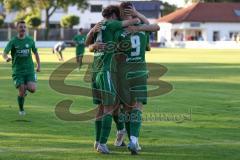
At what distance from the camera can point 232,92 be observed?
2125 cm

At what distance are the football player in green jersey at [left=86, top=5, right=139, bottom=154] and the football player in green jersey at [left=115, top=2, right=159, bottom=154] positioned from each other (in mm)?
165

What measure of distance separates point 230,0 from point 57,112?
380 ft

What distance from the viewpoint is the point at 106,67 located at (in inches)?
404

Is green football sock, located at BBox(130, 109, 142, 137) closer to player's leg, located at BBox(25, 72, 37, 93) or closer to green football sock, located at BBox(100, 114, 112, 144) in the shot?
green football sock, located at BBox(100, 114, 112, 144)

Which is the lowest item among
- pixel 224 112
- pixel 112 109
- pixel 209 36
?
pixel 209 36

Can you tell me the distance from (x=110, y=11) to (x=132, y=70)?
95cm

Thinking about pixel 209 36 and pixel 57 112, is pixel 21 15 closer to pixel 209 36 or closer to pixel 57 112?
pixel 209 36

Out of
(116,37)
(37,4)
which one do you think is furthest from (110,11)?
(37,4)

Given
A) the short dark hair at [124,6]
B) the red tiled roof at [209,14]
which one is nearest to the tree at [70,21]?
the red tiled roof at [209,14]

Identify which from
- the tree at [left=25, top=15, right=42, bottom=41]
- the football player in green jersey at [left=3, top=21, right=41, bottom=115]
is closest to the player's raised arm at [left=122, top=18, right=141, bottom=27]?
the football player in green jersey at [left=3, top=21, right=41, bottom=115]

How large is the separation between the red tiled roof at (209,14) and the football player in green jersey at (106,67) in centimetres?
9899

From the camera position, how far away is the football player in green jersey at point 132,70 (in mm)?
10344

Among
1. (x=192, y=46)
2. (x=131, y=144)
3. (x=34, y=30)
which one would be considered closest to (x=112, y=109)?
(x=131, y=144)

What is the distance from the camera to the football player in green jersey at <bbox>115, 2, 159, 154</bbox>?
1034 cm
